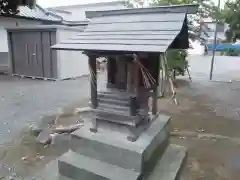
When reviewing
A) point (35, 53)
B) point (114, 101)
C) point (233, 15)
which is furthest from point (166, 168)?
point (35, 53)

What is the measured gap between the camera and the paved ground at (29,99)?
5.26 m

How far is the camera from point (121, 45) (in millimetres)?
2471

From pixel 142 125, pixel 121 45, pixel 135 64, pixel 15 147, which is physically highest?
pixel 121 45

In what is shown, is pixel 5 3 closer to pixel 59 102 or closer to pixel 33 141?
pixel 33 141

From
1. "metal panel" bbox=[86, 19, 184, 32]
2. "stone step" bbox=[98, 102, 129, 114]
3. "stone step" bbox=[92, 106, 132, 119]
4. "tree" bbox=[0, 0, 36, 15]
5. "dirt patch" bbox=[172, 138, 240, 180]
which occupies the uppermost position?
"tree" bbox=[0, 0, 36, 15]

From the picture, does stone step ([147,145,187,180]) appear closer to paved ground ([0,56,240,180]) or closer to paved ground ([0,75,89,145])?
paved ground ([0,56,240,180])

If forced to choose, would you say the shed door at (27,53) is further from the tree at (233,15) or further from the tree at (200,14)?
the tree at (233,15)

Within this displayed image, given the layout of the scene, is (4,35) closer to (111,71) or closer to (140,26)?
(111,71)

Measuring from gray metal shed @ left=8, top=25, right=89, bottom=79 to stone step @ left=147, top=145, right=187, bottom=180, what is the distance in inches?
314

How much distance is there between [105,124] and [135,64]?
968 millimetres

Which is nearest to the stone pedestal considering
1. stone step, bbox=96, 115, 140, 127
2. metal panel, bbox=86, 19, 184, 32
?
stone step, bbox=96, 115, 140, 127

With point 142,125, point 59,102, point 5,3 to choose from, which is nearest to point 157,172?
point 142,125

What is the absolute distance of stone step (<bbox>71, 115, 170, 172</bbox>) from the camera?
2.74 m

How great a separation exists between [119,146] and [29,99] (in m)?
5.34
